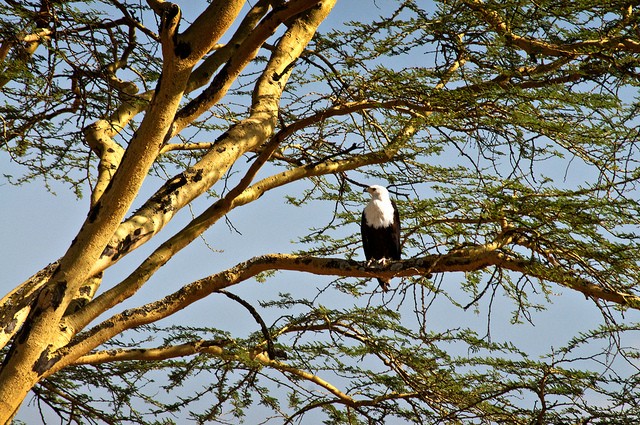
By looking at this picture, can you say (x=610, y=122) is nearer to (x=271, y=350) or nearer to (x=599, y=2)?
(x=599, y=2)

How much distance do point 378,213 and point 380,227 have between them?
0.09 meters

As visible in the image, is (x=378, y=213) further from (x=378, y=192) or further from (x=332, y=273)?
(x=332, y=273)

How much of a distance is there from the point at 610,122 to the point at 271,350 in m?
2.10

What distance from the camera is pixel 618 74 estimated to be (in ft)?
10.9

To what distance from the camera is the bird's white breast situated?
15.0 ft

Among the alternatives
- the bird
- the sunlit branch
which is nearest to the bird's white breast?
the bird

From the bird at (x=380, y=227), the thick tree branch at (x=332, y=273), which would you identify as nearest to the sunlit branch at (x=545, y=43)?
the thick tree branch at (x=332, y=273)

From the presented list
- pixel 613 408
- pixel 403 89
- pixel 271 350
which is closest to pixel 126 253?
pixel 271 350

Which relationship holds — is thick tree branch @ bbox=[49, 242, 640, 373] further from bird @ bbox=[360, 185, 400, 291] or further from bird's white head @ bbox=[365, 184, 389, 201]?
bird's white head @ bbox=[365, 184, 389, 201]

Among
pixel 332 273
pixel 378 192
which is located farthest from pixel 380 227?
pixel 332 273

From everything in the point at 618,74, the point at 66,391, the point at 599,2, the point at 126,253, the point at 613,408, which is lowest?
the point at 66,391

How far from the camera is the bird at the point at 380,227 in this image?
458cm

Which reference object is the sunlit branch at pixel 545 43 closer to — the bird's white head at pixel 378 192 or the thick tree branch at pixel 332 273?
the thick tree branch at pixel 332 273

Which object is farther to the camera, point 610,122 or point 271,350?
point 271,350
